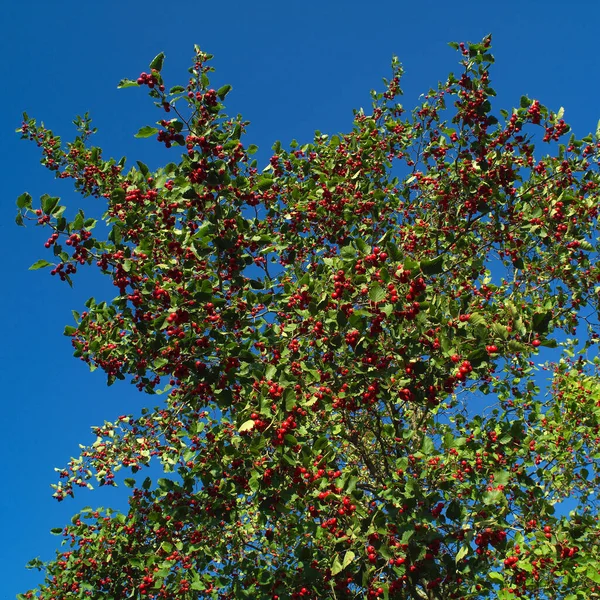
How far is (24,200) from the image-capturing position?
559cm

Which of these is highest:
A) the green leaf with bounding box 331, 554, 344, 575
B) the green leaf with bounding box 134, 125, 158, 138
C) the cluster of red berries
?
the cluster of red berries

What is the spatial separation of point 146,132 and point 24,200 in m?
1.55

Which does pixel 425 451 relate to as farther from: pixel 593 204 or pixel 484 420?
pixel 593 204

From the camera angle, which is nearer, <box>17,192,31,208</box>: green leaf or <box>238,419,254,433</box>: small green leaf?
<box>238,419,254,433</box>: small green leaf

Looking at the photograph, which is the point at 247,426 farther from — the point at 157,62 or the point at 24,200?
the point at 157,62

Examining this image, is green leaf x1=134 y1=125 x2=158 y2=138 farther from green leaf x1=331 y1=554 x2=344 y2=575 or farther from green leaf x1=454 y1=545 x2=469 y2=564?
green leaf x1=454 y1=545 x2=469 y2=564

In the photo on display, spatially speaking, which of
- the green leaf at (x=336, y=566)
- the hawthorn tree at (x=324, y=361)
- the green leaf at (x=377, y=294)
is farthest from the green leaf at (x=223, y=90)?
the green leaf at (x=336, y=566)

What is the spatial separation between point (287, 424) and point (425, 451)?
1.88m

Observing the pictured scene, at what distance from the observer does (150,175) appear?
6.71m

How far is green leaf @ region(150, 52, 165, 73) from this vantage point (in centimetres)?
564

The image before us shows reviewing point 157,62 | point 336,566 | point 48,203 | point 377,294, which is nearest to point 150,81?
point 157,62

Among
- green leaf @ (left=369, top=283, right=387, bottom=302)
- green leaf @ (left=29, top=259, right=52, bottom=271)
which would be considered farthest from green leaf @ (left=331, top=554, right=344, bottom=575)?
green leaf @ (left=29, top=259, right=52, bottom=271)

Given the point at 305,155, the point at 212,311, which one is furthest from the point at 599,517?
the point at 305,155

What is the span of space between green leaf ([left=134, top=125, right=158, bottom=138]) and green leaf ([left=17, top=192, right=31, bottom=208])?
4.53 feet
